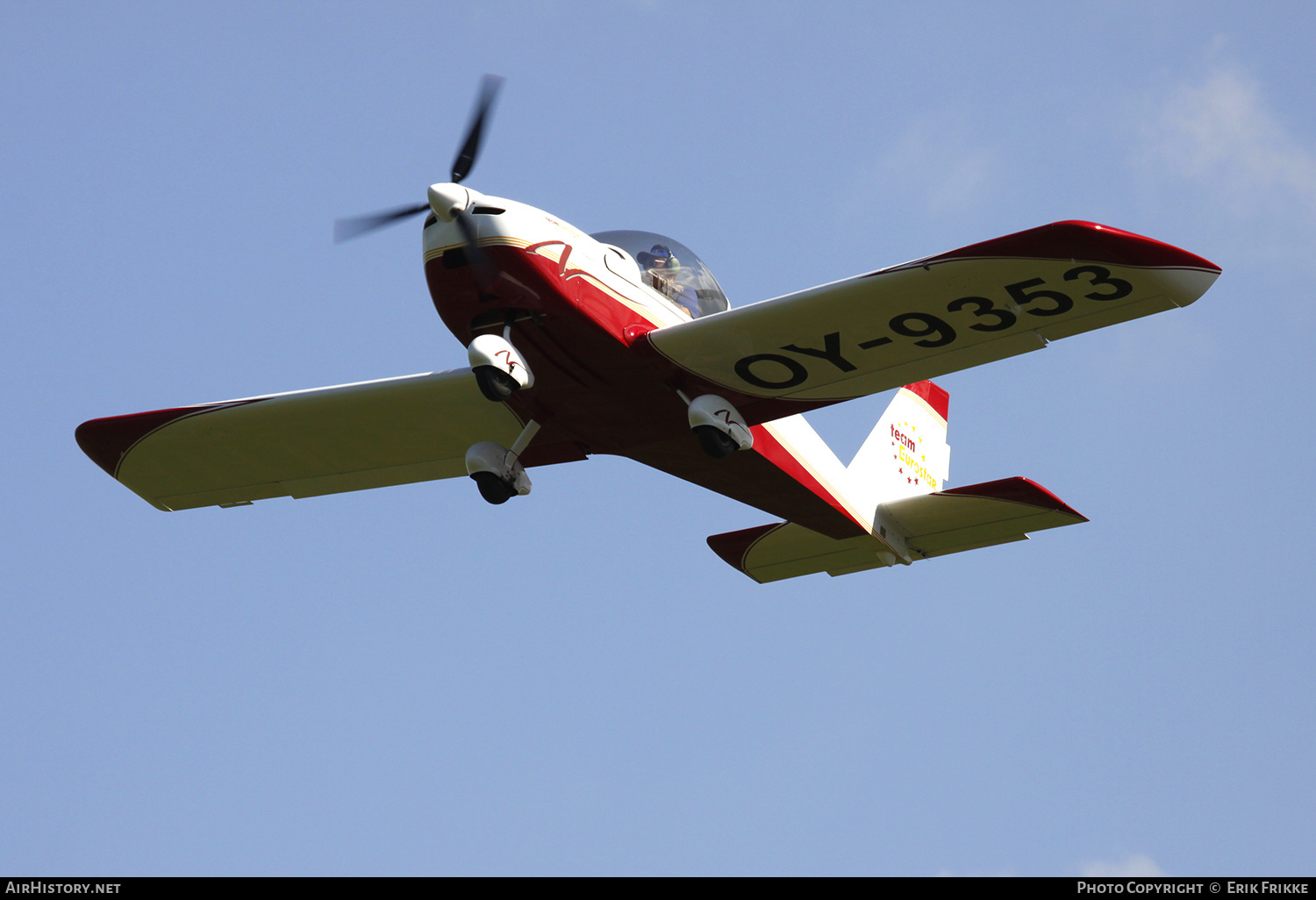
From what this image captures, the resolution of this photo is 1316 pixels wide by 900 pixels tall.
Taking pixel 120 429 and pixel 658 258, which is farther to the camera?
pixel 120 429

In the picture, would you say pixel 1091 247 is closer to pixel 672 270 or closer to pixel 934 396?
pixel 672 270

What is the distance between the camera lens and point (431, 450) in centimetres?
1617

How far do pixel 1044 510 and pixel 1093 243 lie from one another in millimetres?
4547

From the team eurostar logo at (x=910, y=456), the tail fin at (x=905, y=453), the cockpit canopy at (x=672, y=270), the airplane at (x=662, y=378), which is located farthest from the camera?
the team eurostar logo at (x=910, y=456)

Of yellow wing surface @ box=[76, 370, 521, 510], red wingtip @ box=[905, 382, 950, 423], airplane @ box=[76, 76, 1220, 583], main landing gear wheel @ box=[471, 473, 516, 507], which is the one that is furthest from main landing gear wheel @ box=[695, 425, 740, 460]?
red wingtip @ box=[905, 382, 950, 423]

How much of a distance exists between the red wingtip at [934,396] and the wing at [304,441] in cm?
691

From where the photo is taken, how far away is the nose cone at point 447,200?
12.5 meters

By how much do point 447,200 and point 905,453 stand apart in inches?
345

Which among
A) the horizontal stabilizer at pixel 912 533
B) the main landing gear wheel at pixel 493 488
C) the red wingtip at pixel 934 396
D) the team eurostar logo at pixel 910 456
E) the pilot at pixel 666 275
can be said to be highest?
the red wingtip at pixel 934 396

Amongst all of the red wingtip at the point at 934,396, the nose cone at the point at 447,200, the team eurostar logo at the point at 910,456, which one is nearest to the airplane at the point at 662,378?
the nose cone at the point at 447,200

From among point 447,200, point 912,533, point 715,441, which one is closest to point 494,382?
point 447,200

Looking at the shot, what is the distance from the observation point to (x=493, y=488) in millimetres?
14656

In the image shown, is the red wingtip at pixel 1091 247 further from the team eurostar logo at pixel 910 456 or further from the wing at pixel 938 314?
the team eurostar logo at pixel 910 456
